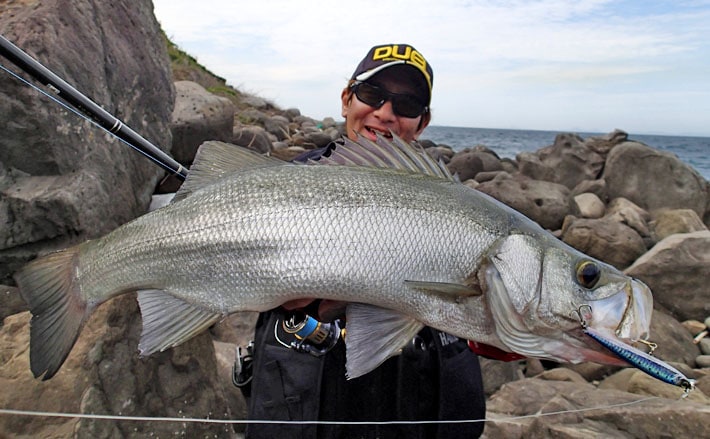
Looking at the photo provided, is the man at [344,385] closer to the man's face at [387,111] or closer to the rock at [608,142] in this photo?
the man's face at [387,111]

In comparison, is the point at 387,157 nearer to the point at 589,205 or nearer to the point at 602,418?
the point at 602,418

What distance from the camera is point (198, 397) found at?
3.04 meters

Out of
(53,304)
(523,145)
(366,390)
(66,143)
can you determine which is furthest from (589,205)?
(523,145)

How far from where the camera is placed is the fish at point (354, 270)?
1947mm

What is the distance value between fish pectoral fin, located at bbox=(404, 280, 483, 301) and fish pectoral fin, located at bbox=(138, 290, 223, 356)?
858 millimetres

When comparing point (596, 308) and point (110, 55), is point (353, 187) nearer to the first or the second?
point (596, 308)

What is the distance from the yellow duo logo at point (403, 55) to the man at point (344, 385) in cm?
103

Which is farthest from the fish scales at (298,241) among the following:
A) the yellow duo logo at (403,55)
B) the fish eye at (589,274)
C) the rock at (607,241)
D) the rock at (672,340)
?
the rock at (607,241)

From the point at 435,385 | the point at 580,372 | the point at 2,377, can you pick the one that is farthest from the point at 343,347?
the point at 580,372

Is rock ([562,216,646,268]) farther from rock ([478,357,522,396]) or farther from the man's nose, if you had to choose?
the man's nose

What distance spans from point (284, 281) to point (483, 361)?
3979 mm

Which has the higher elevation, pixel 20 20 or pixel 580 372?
pixel 20 20

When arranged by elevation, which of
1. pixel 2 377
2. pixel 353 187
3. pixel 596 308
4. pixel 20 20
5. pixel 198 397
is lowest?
pixel 198 397

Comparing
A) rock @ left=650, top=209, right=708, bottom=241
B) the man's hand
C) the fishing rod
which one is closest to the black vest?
the man's hand
